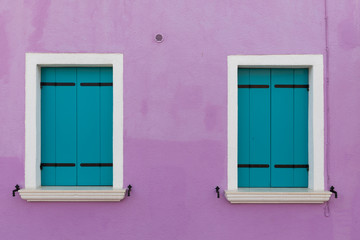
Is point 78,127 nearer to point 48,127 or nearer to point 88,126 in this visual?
point 88,126

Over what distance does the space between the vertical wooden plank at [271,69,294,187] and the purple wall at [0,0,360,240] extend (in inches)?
14.3

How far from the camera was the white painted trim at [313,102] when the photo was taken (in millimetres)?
3545

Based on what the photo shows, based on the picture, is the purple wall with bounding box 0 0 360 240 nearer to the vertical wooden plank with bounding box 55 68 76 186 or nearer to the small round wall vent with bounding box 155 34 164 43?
the small round wall vent with bounding box 155 34 164 43

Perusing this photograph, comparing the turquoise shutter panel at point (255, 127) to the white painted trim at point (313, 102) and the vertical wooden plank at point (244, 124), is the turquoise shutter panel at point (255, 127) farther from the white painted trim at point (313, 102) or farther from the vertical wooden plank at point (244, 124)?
the white painted trim at point (313, 102)

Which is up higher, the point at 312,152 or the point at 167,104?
the point at 167,104

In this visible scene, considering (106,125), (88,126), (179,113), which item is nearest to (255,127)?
(179,113)

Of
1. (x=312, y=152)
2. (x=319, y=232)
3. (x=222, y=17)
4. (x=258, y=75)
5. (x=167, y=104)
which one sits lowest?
(x=319, y=232)

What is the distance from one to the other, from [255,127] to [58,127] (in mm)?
2518

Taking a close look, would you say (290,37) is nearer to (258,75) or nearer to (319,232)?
(258,75)

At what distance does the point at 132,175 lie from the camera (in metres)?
3.58

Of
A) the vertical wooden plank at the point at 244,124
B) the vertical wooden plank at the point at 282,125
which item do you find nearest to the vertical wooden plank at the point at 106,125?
the vertical wooden plank at the point at 244,124

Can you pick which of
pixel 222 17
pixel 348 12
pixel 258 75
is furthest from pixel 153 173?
pixel 348 12

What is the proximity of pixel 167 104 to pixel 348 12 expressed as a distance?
2525 millimetres

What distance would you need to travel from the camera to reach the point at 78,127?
3.70m
